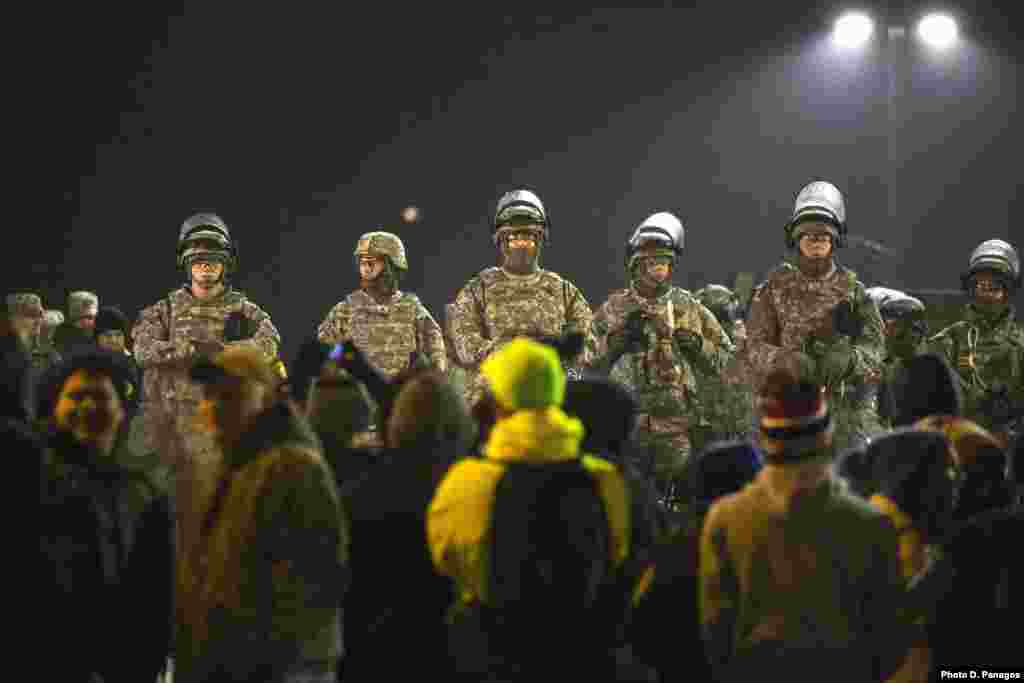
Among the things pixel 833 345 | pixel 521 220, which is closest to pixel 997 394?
pixel 833 345

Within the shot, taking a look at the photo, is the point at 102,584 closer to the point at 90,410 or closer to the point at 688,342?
the point at 90,410

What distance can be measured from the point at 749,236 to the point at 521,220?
12.1m

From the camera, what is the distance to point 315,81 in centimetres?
2241

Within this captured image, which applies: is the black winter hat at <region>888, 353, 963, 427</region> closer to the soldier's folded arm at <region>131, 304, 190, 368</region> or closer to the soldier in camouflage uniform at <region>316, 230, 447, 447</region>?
the soldier in camouflage uniform at <region>316, 230, 447, 447</region>

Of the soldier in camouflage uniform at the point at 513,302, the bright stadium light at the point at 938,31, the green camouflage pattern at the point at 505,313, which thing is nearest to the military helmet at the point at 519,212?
the soldier in camouflage uniform at the point at 513,302

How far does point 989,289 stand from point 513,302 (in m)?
3.82

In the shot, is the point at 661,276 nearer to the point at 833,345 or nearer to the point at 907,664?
the point at 833,345

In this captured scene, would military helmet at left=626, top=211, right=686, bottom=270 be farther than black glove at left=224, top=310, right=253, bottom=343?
Yes

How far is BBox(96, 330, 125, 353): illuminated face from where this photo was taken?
13.6 m

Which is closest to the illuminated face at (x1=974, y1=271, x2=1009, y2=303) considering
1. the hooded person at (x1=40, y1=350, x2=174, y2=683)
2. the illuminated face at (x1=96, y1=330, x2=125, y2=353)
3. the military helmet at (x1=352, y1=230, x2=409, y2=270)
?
the military helmet at (x1=352, y1=230, x2=409, y2=270)

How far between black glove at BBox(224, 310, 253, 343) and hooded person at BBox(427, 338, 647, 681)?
694 centimetres

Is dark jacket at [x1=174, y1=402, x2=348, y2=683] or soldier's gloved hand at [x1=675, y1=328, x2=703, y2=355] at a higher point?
soldier's gloved hand at [x1=675, y1=328, x2=703, y2=355]

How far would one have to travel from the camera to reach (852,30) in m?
22.0

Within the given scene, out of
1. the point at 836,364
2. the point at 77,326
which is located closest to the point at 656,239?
the point at 836,364
